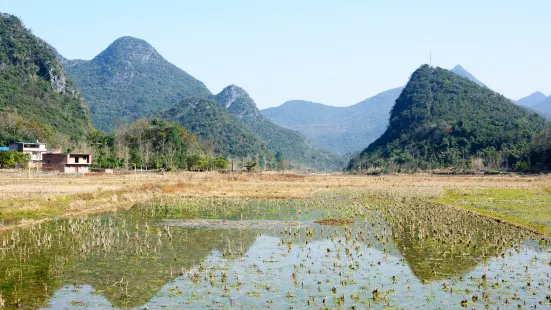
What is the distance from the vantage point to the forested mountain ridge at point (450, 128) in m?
125

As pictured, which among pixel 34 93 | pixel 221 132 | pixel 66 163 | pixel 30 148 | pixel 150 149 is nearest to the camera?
pixel 66 163

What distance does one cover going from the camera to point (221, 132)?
184500 millimetres

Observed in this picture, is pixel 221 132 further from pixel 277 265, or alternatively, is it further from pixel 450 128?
pixel 277 265

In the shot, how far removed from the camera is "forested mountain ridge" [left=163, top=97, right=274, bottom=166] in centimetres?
17825

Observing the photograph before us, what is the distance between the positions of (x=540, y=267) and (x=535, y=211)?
56.7ft

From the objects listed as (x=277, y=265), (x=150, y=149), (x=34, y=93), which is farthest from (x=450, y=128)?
(x=277, y=265)

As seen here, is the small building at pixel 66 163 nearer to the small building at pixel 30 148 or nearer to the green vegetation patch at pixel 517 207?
the small building at pixel 30 148

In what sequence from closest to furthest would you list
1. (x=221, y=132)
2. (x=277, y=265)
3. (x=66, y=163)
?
1. (x=277, y=265)
2. (x=66, y=163)
3. (x=221, y=132)

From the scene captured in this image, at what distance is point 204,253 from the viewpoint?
63.1 feet

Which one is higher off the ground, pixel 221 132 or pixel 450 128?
pixel 221 132

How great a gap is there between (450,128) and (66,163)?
10240 centimetres

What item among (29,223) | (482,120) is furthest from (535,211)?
(482,120)

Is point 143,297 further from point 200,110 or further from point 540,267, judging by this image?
point 200,110

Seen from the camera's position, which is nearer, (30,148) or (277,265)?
(277,265)
